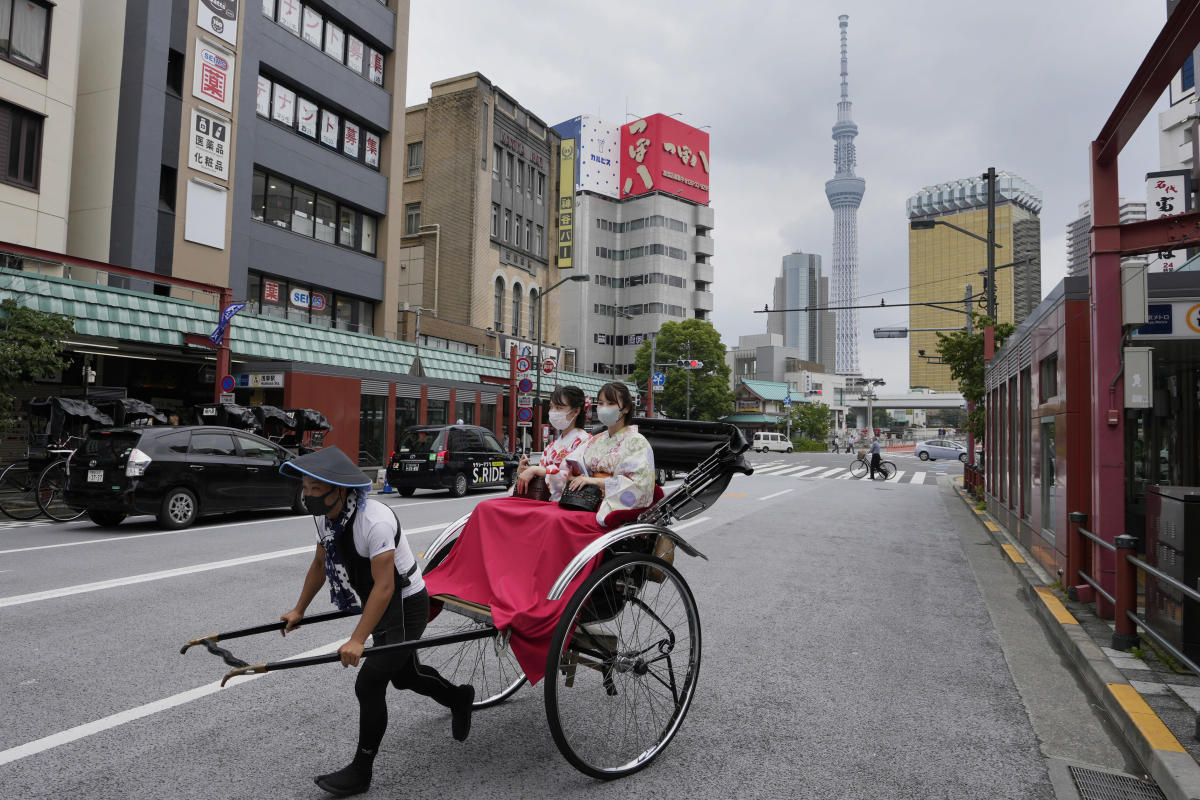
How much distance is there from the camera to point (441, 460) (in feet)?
58.9

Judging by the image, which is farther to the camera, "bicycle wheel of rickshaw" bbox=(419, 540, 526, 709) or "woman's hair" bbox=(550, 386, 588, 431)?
"woman's hair" bbox=(550, 386, 588, 431)

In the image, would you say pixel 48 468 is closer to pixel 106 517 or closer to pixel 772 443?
pixel 106 517

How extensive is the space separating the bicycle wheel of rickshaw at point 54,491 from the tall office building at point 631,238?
226 ft

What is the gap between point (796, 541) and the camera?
38.5 feet

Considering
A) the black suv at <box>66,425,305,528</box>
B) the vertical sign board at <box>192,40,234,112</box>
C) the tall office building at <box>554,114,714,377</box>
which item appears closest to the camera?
the black suv at <box>66,425,305,528</box>

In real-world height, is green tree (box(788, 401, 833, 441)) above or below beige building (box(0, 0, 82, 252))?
below

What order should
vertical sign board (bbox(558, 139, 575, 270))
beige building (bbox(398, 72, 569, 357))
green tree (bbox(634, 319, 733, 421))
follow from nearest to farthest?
beige building (bbox(398, 72, 569, 357))
vertical sign board (bbox(558, 139, 575, 270))
green tree (bbox(634, 319, 733, 421))

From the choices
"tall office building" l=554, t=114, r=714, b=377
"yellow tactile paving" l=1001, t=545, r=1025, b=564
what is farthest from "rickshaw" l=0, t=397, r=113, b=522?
"tall office building" l=554, t=114, r=714, b=377

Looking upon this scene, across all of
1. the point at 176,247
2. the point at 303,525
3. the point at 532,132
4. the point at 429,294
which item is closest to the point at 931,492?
the point at 303,525

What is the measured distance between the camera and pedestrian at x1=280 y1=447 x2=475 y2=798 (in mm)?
3084

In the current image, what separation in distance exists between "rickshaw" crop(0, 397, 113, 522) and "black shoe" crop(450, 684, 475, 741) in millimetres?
10924

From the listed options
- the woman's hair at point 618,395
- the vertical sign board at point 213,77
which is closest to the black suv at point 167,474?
the woman's hair at point 618,395

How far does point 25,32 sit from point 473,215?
2929 cm

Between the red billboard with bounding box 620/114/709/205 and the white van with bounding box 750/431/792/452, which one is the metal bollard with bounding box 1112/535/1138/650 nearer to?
the white van with bounding box 750/431/792/452
